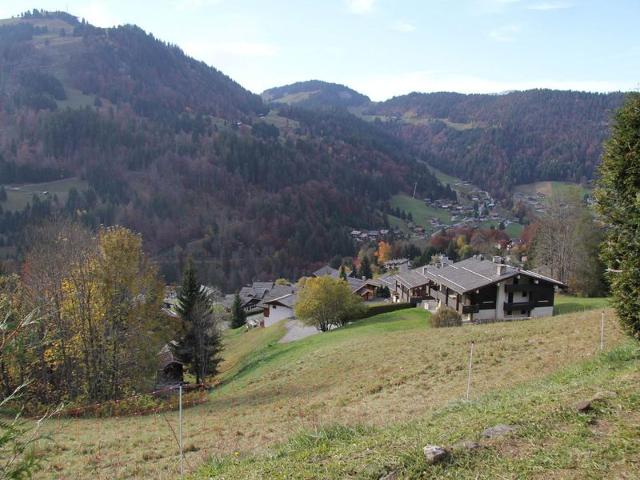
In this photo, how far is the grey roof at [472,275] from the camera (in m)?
39.8

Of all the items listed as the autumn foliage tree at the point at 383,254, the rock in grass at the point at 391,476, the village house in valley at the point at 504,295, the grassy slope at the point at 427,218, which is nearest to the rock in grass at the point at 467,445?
the rock in grass at the point at 391,476

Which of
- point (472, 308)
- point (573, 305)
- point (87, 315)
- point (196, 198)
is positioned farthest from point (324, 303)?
point (196, 198)

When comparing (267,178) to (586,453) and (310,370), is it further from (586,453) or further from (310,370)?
(586,453)

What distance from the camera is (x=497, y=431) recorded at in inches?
273

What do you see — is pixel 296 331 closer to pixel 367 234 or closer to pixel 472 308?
pixel 472 308

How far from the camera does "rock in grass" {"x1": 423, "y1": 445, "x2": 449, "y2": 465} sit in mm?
6352

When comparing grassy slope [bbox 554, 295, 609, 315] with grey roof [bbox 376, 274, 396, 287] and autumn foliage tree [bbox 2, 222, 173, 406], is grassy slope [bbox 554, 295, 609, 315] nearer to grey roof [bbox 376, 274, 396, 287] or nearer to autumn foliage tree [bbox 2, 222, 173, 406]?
grey roof [bbox 376, 274, 396, 287]

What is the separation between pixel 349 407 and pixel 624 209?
1011cm

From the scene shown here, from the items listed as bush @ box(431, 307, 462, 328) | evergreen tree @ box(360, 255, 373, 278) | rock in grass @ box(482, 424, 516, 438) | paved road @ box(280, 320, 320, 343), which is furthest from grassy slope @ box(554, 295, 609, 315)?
evergreen tree @ box(360, 255, 373, 278)

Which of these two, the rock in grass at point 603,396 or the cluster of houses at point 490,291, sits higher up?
the rock in grass at point 603,396

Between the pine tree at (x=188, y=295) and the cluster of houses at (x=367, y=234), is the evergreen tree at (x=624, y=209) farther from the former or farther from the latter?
the cluster of houses at (x=367, y=234)

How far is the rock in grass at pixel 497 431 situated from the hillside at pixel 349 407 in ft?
1.03

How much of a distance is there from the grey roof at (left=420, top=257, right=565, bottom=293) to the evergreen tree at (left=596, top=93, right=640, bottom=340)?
89.9 feet

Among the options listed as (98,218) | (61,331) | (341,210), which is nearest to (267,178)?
(341,210)
